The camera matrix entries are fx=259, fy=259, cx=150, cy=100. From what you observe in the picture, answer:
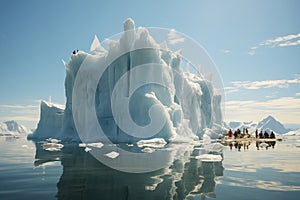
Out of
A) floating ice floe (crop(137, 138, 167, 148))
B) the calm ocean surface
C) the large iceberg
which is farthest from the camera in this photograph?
the large iceberg

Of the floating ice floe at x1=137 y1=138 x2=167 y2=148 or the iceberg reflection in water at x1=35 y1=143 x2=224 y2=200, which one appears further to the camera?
the floating ice floe at x1=137 y1=138 x2=167 y2=148

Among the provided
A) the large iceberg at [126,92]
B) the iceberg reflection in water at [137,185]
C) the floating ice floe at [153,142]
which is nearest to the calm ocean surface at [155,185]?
the iceberg reflection in water at [137,185]

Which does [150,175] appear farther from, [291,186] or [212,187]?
[291,186]

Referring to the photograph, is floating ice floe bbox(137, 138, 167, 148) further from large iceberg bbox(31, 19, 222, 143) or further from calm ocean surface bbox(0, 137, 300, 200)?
calm ocean surface bbox(0, 137, 300, 200)

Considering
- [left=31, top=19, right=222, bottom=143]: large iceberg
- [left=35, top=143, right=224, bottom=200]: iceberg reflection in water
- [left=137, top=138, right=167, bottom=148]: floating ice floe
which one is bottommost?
[left=137, top=138, right=167, bottom=148]: floating ice floe

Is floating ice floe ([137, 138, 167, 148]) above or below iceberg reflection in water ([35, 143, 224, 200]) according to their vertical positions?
below

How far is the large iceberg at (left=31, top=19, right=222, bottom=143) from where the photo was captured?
29.2 meters

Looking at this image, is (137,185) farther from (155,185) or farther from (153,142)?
(153,142)

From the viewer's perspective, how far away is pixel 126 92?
102ft

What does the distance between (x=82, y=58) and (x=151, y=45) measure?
1107 centimetres

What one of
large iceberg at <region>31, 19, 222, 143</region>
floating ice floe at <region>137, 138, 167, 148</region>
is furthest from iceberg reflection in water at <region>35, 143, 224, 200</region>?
large iceberg at <region>31, 19, 222, 143</region>

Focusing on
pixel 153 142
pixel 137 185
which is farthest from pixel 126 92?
pixel 137 185

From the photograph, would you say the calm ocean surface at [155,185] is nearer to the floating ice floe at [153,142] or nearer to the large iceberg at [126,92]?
the floating ice floe at [153,142]

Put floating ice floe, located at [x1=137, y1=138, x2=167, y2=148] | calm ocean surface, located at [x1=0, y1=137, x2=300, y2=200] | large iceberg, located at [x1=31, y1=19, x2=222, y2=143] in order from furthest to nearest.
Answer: large iceberg, located at [x1=31, y1=19, x2=222, y2=143] → floating ice floe, located at [x1=137, y1=138, x2=167, y2=148] → calm ocean surface, located at [x1=0, y1=137, x2=300, y2=200]
